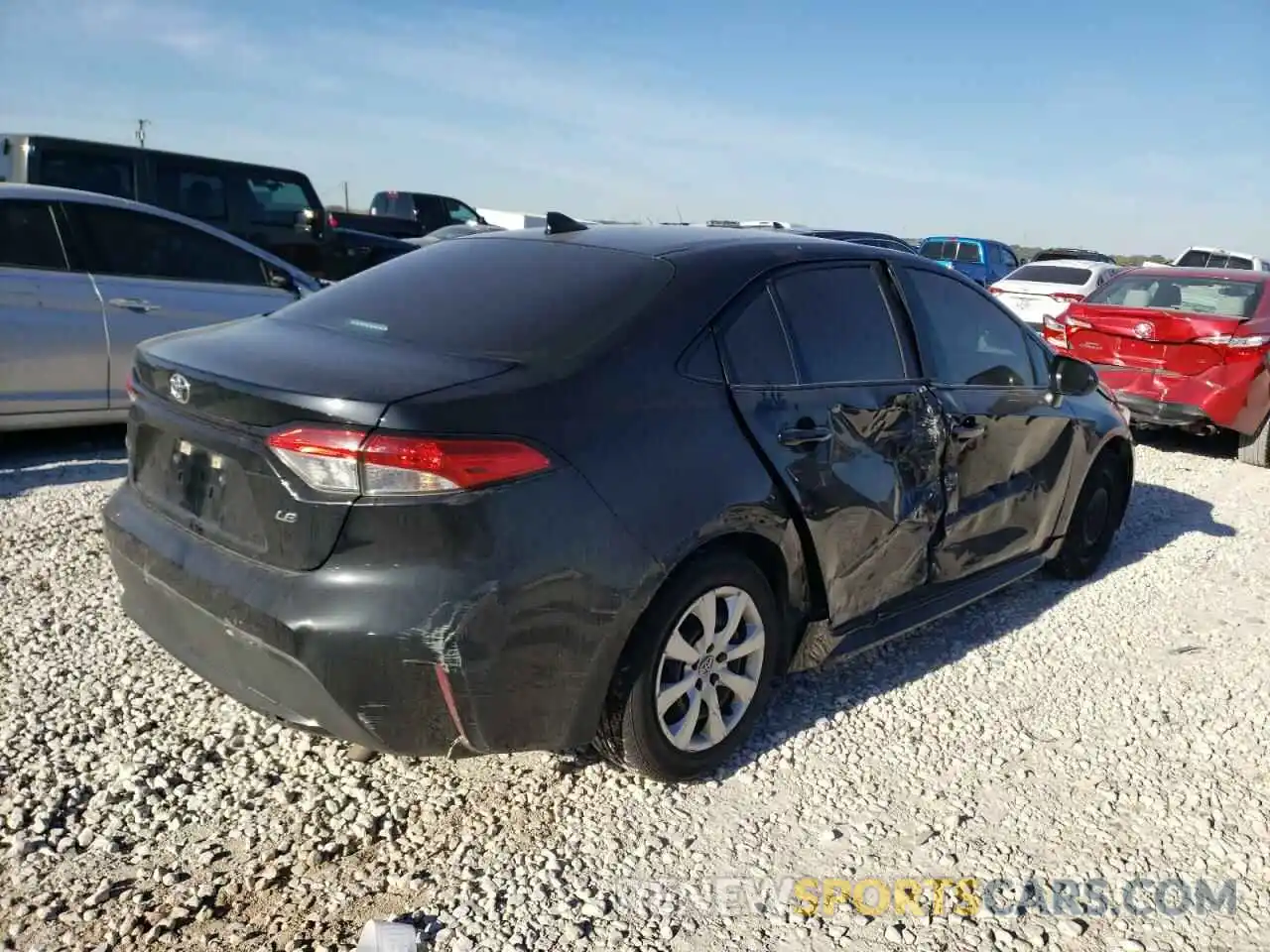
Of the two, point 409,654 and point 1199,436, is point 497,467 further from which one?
point 1199,436

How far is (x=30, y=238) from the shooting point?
5.74m

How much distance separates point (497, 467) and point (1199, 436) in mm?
8857

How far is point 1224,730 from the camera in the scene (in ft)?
11.8

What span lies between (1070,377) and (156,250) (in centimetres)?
527

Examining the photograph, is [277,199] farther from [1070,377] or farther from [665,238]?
[1070,377]

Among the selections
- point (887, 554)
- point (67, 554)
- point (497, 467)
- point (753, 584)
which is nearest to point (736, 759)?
point (753, 584)

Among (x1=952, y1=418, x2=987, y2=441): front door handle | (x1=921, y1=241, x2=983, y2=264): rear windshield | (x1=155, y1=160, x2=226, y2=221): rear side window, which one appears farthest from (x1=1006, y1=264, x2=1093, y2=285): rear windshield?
(x1=952, y1=418, x2=987, y2=441): front door handle

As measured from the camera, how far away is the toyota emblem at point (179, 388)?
2.71 metres

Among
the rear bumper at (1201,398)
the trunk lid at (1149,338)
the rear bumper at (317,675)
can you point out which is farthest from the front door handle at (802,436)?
the trunk lid at (1149,338)

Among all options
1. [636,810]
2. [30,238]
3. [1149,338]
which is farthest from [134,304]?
[1149,338]

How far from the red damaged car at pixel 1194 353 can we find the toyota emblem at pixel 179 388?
6964 mm

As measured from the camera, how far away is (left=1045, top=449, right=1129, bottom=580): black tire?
4.93m

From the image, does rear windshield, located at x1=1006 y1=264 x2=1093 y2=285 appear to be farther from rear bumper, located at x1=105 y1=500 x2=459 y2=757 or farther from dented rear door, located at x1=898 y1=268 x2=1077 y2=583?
rear bumper, located at x1=105 y1=500 x2=459 y2=757

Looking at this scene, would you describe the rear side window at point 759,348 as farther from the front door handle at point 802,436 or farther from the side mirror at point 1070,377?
the side mirror at point 1070,377
